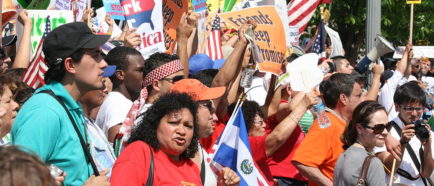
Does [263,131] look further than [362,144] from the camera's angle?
Yes

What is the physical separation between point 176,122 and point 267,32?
323 centimetres

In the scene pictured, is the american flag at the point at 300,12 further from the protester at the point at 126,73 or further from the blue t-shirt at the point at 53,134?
the blue t-shirt at the point at 53,134

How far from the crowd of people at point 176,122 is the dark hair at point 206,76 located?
0.01 m

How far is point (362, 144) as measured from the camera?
19.6ft

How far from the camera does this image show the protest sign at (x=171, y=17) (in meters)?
7.97

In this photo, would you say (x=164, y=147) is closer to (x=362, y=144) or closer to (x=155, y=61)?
(x=155, y=61)

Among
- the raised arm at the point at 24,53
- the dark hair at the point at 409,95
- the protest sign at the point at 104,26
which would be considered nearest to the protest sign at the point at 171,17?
the protest sign at the point at 104,26

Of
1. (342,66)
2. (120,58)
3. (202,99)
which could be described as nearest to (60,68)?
(202,99)

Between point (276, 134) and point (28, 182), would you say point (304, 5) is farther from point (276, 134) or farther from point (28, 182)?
point (28, 182)

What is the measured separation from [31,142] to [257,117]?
2.94 m

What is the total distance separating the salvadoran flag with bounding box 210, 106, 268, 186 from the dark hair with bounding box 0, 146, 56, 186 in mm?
3030

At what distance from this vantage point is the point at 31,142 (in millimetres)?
3967

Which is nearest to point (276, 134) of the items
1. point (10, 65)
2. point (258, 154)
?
point (258, 154)

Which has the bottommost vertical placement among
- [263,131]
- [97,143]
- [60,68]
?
[263,131]
